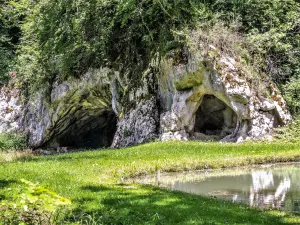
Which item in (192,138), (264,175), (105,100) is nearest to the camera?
(264,175)

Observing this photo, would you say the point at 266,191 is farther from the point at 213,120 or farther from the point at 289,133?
the point at 213,120

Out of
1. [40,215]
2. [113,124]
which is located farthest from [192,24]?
[40,215]

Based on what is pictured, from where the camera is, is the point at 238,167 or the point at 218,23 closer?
the point at 238,167

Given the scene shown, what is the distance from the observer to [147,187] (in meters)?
14.9

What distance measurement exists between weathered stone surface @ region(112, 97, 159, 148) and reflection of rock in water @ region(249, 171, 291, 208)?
43.8 feet

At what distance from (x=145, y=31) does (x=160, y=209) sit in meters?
20.5

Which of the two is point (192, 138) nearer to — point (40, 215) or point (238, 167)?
point (238, 167)

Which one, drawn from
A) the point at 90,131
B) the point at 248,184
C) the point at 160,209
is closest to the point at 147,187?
the point at 248,184

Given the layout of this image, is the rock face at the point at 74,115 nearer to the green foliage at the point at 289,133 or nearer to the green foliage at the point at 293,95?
the green foliage at the point at 293,95

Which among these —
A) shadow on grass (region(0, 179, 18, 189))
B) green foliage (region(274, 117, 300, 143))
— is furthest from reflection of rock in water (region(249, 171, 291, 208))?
green foliage (region(274, 117, 300, 143))

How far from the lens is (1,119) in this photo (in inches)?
1617

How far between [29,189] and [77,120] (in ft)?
117

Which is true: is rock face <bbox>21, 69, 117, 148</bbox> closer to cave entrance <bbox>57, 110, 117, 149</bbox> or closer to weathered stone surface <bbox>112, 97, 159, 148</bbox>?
cave entrance <bbox>57, 110, 117, 149</bbox>

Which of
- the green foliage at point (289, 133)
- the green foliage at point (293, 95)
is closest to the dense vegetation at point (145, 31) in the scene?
the green foliage at point (293, 95)
